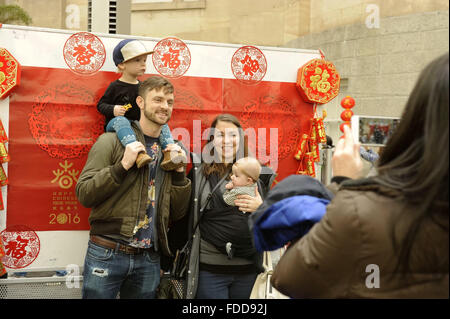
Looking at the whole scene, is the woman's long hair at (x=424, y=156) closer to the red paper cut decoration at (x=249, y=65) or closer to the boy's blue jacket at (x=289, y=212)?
the boy's blue jacket at (x=289, y=212)

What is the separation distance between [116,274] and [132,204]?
1.56ft

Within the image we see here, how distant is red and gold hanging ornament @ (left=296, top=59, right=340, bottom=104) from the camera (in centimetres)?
421

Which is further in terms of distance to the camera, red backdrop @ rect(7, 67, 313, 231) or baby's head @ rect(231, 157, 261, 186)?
red backdrop @ rect(7, 67, 313, 231)

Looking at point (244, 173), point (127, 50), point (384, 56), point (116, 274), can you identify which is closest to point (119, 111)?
point (127, 50)

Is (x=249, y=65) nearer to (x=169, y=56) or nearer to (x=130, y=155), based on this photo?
(x=169, y=56)

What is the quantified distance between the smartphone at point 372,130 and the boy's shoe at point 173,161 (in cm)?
116

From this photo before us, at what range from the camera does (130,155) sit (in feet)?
10.1

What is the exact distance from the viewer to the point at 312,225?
1546mm

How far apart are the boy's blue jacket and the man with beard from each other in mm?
1644

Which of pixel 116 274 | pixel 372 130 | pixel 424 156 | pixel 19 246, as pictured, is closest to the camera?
pixel 424 156

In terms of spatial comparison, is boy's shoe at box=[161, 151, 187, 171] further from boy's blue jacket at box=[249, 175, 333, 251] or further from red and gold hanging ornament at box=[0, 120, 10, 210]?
boy's blue jacket at box=[249, 175, 333, 251]

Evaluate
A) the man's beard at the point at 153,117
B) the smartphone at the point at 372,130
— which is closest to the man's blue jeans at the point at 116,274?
the man's beard at the point at 153,117

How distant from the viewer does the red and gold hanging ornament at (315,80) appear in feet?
13.8

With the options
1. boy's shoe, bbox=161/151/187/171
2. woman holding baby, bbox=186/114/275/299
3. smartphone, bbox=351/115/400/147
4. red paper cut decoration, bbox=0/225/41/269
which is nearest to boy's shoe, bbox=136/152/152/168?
boy's shoe, bbox=161/151/187/171
